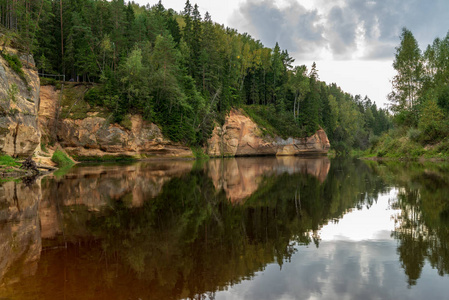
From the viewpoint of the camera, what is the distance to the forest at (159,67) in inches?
1854

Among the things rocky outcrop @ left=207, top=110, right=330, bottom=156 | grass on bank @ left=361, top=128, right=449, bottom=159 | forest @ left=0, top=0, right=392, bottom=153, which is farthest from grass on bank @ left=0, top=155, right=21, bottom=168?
grass on bank @ left=361, top=128, right=449, bottom=159

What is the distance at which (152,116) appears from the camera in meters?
49.3

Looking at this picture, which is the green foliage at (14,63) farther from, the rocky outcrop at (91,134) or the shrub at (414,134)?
the shrub at (414,134)

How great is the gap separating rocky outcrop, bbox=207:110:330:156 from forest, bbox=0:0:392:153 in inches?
104

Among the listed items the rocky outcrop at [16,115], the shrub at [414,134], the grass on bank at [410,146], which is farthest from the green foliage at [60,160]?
the shrub at [414,134]

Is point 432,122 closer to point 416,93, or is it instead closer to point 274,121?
point 416,93

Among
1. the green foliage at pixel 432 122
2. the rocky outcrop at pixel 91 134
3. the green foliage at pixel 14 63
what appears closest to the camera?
the green foliage at pixel 14 63

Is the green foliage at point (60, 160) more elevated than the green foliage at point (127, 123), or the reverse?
the green foliage at point (127, 123)

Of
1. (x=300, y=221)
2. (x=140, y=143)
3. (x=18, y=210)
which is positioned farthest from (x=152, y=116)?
(x=300, y=221)

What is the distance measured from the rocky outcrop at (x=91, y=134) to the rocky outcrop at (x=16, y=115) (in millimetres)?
12224

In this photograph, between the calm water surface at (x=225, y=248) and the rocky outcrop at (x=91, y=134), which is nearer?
the calm water surface at (x=225, y=248)

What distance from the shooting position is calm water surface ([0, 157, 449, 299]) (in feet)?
15.7

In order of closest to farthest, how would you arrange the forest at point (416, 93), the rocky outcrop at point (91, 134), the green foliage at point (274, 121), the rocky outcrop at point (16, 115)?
the rocky outcrop at point (16, 115) < the forest at point (416, 93) < the rocky outcrop at point (91, 134) < the green foliage at point (274, 121)

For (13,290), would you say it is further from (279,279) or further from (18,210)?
(18,210)
